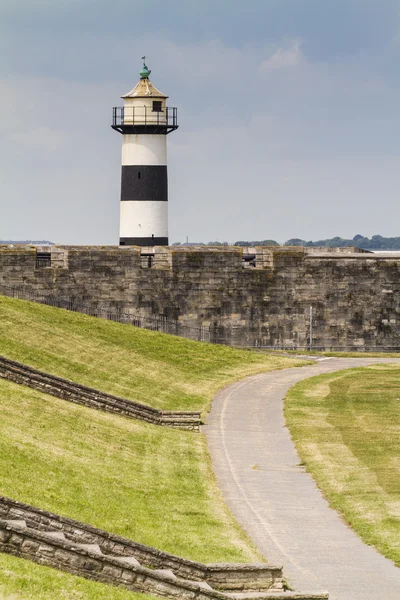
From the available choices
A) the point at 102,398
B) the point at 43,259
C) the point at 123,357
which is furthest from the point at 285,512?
the point at 43,259

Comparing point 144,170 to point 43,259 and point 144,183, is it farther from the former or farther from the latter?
point 43,259

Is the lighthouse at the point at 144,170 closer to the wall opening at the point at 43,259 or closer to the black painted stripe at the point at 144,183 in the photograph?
the black painted stripe at the point at 144,183

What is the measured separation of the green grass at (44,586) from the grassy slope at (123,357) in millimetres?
20829

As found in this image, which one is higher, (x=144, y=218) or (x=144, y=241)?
(x=144, y=218)

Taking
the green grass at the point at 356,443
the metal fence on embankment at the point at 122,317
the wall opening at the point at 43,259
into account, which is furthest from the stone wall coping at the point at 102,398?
the wall opening at the point at 43,259

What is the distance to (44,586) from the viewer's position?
13.8 metres

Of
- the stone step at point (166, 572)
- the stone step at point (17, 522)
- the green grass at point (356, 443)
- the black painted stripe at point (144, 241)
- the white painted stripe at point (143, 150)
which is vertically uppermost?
the white painted stripe at point (143, 150)

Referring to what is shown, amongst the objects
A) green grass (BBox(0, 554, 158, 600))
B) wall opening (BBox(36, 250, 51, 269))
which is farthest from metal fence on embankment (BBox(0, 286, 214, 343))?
green grass (BBox(0, 554, 158, 600))

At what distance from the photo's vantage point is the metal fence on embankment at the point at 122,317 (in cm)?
5356

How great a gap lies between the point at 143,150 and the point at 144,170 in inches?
47.7

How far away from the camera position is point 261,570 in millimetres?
16984

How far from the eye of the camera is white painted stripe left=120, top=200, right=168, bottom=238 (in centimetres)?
6538

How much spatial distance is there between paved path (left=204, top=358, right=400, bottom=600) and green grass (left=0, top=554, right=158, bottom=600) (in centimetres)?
376

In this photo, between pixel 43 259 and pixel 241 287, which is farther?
pixel 241 287
